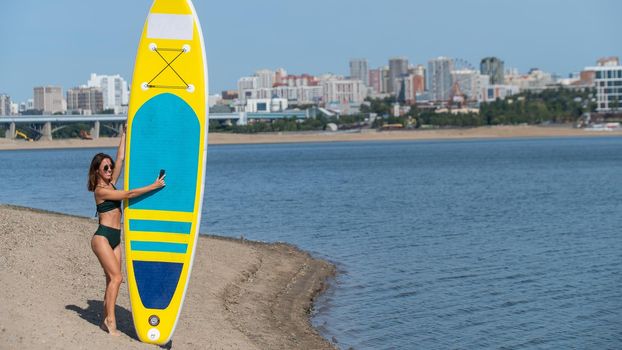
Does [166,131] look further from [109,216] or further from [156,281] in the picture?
[156,281]

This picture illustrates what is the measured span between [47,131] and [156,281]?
6459 inches

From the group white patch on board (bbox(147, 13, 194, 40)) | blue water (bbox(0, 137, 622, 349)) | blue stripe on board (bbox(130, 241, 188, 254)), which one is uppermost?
white patch on board (bbox(147, 13, 194, 40))

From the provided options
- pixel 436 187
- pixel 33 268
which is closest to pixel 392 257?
pixel 33 268

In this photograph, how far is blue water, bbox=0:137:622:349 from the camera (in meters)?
17.8

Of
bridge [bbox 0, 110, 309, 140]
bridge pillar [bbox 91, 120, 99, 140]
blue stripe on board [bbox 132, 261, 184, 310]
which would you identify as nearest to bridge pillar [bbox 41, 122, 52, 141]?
bridge [bbox 0, 110, 309, 140]

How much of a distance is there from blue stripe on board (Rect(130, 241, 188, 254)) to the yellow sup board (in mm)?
17

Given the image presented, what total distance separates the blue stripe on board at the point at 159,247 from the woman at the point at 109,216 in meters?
0.30

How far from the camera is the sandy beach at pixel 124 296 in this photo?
487 inches

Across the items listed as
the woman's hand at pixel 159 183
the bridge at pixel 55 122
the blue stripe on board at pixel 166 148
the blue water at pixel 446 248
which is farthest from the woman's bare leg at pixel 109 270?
the bridge at pixel 55 122

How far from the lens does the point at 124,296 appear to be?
15508 millimetres

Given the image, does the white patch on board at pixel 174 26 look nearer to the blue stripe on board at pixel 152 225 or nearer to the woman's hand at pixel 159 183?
the woman's hand at pixel 159 183

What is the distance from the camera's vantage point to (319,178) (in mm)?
70500

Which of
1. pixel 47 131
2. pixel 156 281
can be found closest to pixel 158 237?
pixel 156 281

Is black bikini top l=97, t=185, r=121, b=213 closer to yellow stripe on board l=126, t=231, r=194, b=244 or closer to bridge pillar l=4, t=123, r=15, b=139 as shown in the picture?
yellow stripe on board l=126, t=231, r=194, b=244
